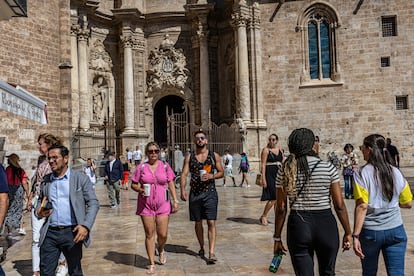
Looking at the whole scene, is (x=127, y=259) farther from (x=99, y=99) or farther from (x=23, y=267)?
(x=99, y=99)

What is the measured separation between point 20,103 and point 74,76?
16.6m

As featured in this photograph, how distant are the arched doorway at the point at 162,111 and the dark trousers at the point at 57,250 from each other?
2417 centimetres

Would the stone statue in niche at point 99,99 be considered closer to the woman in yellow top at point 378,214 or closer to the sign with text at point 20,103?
the sign with text at point 20,103

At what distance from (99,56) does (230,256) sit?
21350 mm

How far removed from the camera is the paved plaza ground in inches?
240

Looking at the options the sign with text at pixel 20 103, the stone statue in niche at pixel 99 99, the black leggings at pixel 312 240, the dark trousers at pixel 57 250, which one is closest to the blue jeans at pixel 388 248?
the black leggings at pixel 312 240

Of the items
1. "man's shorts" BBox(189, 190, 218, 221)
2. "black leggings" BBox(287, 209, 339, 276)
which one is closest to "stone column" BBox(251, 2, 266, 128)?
"man's shorts" BBox(189, 190, 218, 221)

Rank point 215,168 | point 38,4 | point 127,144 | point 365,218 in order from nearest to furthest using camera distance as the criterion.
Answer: point 365,218, point 215,168, point 38,4, point 127,144

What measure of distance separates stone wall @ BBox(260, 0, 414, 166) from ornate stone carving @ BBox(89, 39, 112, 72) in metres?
8.96

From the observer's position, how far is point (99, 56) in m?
26.2

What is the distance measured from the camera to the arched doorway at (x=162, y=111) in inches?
1124

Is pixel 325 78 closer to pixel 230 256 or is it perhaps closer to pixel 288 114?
pixel 288 114

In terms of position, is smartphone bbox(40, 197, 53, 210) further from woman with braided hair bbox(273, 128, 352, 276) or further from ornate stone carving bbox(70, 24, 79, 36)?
ornate stone carving bbox(70, 24, 79, 36)

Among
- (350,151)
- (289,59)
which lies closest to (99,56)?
(289,59)
